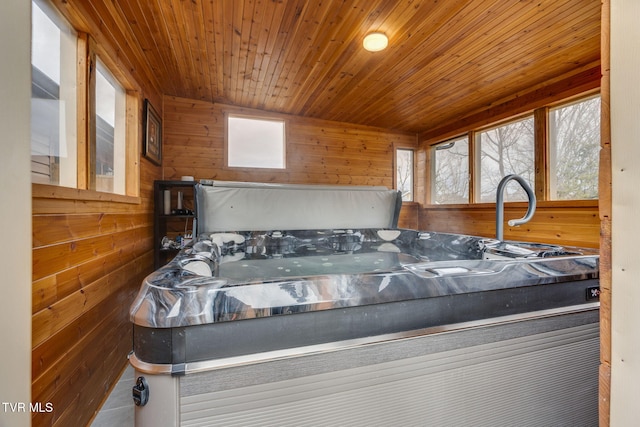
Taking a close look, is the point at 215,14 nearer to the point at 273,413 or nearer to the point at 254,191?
the point at 254,191

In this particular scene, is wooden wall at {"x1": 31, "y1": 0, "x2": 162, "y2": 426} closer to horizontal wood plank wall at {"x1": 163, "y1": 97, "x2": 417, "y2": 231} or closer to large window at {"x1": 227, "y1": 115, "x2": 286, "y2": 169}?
horizontal wood plank wall at {"x1": 163, "y1": 97, "x2": 417, "y2": 231}

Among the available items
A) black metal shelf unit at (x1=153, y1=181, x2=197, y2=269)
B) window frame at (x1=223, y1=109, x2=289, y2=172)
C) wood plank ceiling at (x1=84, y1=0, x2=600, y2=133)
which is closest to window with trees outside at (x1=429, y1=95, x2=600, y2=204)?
wood plank ceiling at (x1=84, y1=0, x2=600, y2=133)

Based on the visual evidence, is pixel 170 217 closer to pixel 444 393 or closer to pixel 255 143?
pixel 255 143

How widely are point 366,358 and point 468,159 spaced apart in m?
4.17

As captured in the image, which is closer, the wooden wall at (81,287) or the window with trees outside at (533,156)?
the wooden wall at (81,287)

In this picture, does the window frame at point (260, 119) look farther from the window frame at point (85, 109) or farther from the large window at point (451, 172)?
the large window at point (451, 172)

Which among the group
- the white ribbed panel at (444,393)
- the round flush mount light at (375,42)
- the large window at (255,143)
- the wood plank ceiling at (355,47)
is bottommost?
the white ribbed panel at (444,393)

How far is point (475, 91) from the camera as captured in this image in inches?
130

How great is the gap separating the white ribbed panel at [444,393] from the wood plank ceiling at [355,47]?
2.09 meters

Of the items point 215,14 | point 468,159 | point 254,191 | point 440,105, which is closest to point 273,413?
point 254,191

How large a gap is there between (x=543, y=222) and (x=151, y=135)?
4326mm

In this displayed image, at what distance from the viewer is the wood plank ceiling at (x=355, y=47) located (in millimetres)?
1964

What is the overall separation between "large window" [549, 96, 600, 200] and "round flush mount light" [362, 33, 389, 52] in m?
2.20

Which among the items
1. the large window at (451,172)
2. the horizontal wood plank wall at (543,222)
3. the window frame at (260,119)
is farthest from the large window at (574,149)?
the window frame at (260,119)
